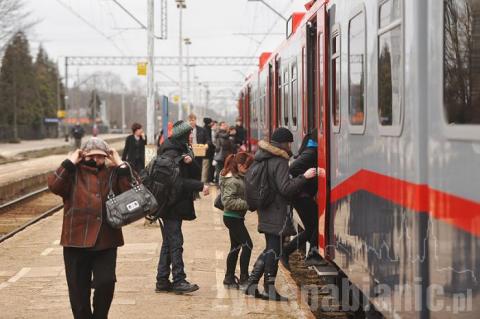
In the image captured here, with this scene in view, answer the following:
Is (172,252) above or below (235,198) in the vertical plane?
below

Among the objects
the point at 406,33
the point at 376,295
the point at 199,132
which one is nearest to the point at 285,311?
the point at 376,295

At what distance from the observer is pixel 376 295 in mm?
6344

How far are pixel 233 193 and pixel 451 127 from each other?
5.56 meters

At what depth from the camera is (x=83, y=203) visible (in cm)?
690

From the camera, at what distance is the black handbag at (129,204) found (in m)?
6.81

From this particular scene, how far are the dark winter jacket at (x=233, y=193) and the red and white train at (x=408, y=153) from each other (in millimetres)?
1675

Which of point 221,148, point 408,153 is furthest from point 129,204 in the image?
point 221,148

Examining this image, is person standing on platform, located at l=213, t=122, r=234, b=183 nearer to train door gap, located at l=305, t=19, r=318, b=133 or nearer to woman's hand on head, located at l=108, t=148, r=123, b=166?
train door gap, located at l=305, t=19, r=318, b=133

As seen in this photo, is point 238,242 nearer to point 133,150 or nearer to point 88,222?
point 88,222

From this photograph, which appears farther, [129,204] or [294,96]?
[294,96]

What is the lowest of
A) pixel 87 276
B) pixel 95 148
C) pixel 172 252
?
pixel 172 252

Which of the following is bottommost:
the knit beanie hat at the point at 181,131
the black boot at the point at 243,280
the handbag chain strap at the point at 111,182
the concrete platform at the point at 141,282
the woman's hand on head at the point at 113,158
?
the concrete platform at the point at 141,282

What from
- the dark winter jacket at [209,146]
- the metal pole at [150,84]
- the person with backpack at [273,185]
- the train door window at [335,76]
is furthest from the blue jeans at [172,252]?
the dark winter jacket at [209,146]

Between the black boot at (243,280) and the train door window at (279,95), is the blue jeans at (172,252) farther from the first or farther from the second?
the train door window at (279,95)
